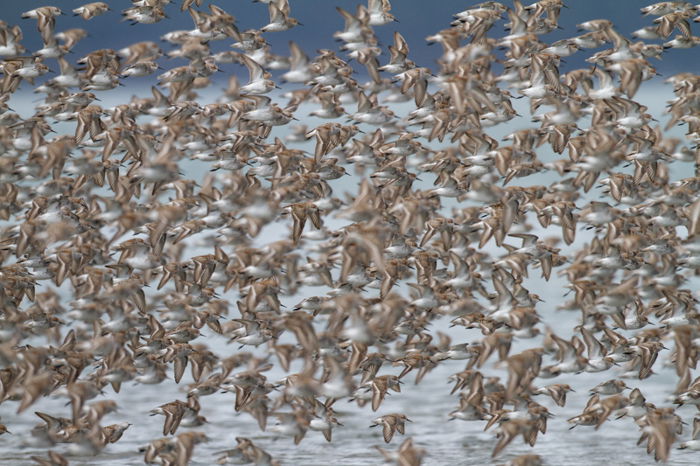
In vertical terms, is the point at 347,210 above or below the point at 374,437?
above

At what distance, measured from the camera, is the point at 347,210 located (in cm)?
1291

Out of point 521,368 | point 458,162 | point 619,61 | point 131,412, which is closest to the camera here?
point 521,368

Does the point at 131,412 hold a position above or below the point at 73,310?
below

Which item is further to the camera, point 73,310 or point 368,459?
point 368,459

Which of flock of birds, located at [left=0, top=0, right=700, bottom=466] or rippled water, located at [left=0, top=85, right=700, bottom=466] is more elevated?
flock of birds, located at [left=0, top=0, right=700, bottom=466]

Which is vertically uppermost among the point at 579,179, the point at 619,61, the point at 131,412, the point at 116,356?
the point at 619,61

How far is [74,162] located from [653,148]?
27.3 feet

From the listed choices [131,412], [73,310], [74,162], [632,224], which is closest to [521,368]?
[632,224]

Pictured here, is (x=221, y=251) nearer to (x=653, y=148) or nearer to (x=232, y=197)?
(x=232, y=197)

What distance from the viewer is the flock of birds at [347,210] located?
13.6 metres

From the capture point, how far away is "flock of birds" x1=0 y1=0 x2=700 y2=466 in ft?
44.5

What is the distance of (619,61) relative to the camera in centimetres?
1412

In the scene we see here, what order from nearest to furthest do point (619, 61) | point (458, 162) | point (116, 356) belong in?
point (116, 356) < point (619, 61) < point (458, 162)

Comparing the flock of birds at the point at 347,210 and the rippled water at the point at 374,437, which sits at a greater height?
the flock of birds at the point at 347,210
